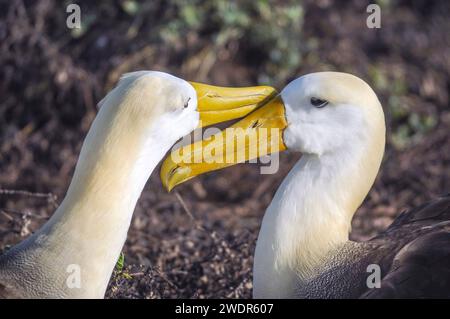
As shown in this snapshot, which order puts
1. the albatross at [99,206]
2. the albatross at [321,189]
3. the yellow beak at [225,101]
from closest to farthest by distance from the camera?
the albatross at [99,206] < the albatross at [321,189] < the yellow beak at [225,101]

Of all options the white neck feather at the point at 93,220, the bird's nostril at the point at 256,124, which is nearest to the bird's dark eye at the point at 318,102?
the bird's nostril at the point at 256,124

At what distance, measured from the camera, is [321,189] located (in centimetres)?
434

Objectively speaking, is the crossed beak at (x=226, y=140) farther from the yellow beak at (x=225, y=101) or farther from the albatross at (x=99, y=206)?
the albatross at (x=99, y=206)

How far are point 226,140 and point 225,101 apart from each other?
0.60 ft

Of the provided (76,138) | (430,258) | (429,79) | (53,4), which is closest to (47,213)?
(76,138)

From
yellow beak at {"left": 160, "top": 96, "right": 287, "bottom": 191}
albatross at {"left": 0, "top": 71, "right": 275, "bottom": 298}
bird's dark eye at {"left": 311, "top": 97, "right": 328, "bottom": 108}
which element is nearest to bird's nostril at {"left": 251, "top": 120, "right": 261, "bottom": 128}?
yellow beak at {"left": 160, "top": 96, "right": 287, "bottom": 191}

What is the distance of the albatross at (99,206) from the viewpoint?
3875 mm

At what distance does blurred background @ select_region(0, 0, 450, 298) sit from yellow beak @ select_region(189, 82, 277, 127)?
1444mm

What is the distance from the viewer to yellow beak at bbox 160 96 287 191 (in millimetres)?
4422

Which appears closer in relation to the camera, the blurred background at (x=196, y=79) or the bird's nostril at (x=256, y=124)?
the bird's nostril at (x=256, y=124)

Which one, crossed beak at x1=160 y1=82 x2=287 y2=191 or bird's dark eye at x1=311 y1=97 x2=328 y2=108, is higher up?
bird's dark eye at x1=311 y1=97 x2=328 y2=108

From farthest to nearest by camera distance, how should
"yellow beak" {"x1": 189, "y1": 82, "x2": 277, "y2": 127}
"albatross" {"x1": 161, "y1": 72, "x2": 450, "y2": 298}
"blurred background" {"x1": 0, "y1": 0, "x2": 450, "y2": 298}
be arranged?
1. "blurred background" {"x1": 0, "y1": 0, "x2": 450, "y2": 298}
2. "yellow beak" {"x1": 189, "y1": 82, "x2": 277, "y2": 127}
3. "albatross" {"x1": 161, "y1": 72, "x2": 450, "y2": 298}

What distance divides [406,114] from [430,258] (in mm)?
3872

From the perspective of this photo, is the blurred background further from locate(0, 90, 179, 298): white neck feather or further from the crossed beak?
locate(0, 90, 179, 298): white neck feather
